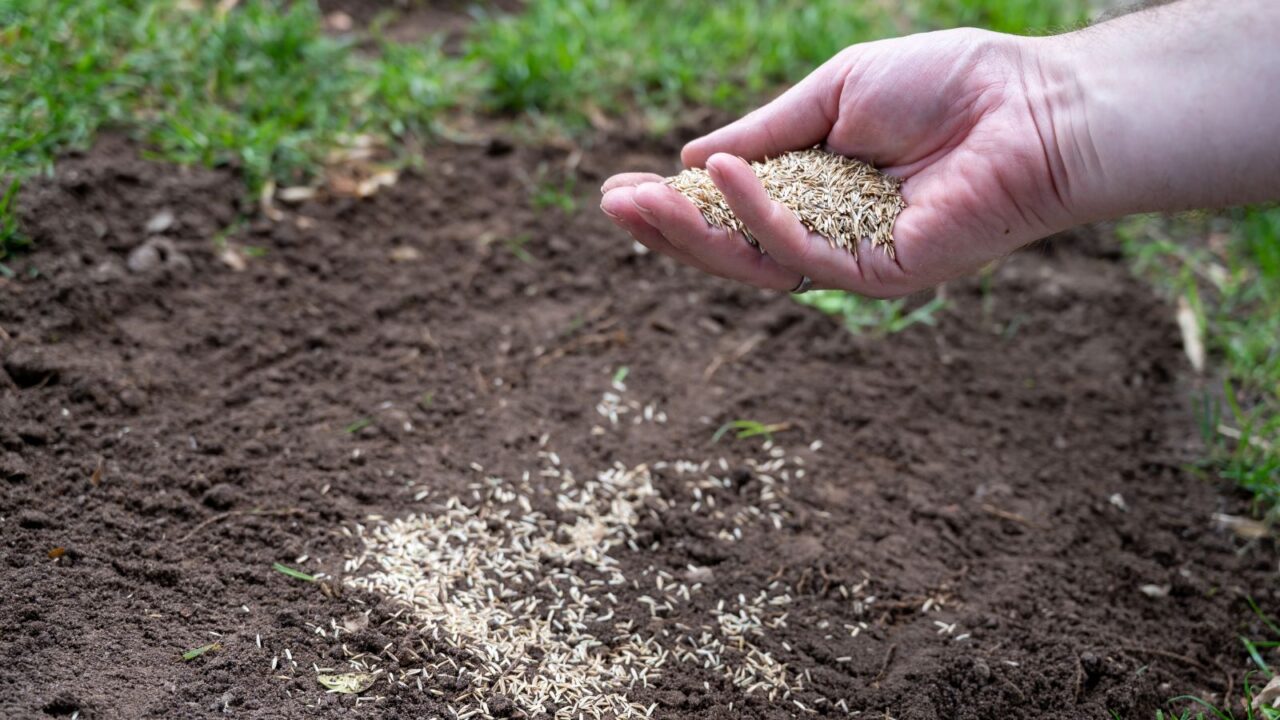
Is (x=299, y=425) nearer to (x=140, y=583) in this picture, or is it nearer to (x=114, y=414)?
(x=114, y=414)

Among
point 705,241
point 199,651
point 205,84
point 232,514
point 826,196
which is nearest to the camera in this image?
point 199,651

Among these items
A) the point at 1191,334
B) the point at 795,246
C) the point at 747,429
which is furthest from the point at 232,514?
the point at 1191,334

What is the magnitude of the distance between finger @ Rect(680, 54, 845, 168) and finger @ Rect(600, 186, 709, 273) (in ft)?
1.30

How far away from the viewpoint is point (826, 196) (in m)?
3.12

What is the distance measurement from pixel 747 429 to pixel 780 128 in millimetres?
1046

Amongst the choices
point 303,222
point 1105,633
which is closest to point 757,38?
point 303,222

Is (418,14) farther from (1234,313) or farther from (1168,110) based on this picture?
(1234,313)

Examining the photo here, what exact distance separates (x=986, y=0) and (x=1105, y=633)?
3.96m

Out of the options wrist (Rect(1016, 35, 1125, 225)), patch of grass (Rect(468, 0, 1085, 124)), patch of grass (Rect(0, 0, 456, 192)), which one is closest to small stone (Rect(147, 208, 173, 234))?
patch of grass (Rect(0, 0, 456, 192))

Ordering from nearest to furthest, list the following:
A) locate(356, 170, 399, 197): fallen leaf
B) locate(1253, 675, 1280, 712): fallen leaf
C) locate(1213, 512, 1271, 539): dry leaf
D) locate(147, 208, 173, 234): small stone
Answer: locate(1253, 675, 1280, 712): fallen leaf < locate(1213, 512, 1271, 539): dry leaf < locate(147, 208, 173, 234): small stone < locate(356, 170, 399, 197): fallen leaf

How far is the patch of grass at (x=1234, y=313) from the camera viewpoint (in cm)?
366

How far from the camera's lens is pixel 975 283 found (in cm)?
448

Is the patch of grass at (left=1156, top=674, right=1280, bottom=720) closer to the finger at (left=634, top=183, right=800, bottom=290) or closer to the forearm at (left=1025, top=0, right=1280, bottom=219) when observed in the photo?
the forearm at (left=1025, top=0, right=1280, bottom=219)

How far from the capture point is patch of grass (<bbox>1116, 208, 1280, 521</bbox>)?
144 inches
